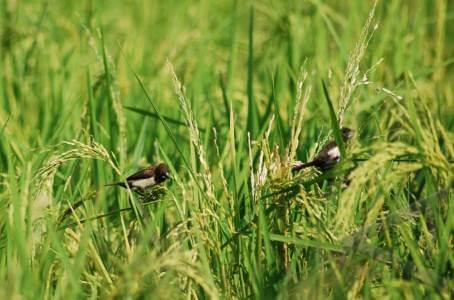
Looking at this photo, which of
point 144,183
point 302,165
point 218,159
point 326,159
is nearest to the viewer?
point 326,159

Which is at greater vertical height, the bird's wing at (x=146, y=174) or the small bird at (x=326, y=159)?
the bird's wing at (x=146, y=174)

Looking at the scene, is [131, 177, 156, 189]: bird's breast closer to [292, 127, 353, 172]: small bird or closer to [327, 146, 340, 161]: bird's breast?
[292, 127, 353, 172]: small bird

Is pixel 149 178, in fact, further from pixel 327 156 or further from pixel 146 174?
pixel 327 156

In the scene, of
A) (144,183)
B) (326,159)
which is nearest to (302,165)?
(326,159)

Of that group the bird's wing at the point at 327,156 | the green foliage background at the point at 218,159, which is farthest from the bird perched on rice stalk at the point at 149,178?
the bird's wing at the point at 327,156

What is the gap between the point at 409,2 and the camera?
8.19 metres

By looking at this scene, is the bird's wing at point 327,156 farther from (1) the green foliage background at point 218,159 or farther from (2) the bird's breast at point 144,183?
(2) the bird's breast at point 144,183

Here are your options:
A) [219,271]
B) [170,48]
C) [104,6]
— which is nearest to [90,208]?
[219,271]

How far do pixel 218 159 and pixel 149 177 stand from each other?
0.32m

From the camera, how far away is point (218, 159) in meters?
3.59

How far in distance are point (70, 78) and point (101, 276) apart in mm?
2559

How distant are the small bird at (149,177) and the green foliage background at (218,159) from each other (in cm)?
13

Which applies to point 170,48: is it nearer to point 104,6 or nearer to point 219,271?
point 104,6

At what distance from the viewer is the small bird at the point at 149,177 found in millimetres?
3355
